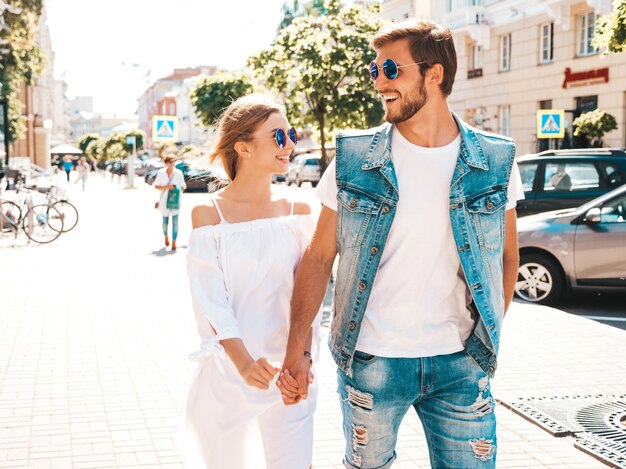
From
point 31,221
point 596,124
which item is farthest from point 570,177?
point 596,124

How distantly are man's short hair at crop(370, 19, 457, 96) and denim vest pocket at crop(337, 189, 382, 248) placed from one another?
0.43 m

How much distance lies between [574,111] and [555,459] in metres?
27.4

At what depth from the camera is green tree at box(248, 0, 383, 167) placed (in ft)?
48.2

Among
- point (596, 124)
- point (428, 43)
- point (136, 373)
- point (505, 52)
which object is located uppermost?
point (505, 52)

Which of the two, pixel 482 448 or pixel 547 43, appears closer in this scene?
pixel 482 448

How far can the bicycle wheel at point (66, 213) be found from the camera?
61.2 ft

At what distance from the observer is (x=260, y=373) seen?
2992mm

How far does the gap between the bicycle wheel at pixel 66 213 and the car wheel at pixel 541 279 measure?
11063 millimetres

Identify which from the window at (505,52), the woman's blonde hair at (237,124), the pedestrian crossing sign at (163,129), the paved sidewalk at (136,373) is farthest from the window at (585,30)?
the woman's blonde hair at (237,124)

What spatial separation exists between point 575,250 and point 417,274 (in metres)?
7.50

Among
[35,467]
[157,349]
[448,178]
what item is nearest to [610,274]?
[157,349]

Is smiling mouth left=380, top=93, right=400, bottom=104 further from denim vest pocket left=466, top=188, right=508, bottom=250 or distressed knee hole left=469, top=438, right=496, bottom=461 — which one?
distressed knee hole left=469, top=438, right=496, bottom=461

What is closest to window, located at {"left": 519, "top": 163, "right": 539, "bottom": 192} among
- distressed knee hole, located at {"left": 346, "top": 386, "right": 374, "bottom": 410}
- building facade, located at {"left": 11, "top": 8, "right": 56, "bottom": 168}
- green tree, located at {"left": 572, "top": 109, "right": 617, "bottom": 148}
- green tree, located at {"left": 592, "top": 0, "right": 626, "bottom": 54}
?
green tree, located at {"left": 592, "top": 0, "right": 626, "bottom": 54}

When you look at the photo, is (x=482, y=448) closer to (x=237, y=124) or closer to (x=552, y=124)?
(x=237, y=124)
